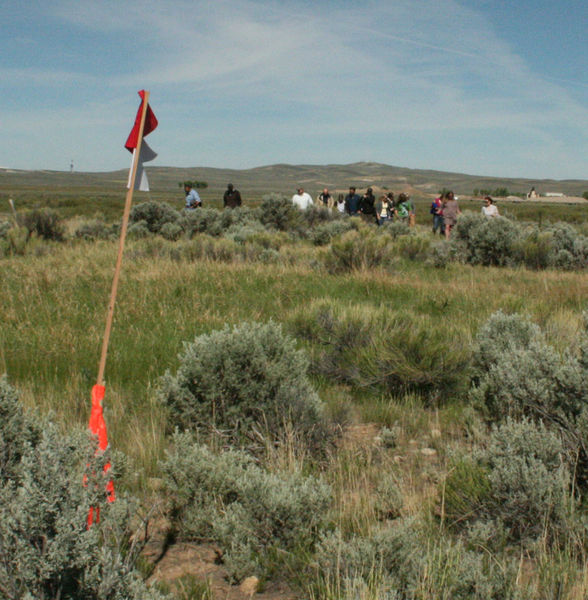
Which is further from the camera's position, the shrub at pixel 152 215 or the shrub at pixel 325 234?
the shrub at pixel 152 215

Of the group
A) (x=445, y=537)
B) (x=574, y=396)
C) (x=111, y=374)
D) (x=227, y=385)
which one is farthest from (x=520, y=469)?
(x=111, y=374)

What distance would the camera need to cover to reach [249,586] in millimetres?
2967

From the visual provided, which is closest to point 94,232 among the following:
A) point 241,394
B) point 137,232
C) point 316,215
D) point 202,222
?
point 137,232

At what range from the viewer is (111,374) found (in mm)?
6039

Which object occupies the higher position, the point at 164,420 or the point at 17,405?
the point at 17,405

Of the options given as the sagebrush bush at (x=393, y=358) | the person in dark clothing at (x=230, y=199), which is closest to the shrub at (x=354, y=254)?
the sagebrush bush at (x=393, y=358)

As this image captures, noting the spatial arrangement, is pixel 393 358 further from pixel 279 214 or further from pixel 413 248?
pixel 279 214

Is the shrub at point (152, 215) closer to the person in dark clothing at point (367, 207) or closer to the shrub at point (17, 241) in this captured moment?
the shrub at point (17, 241)

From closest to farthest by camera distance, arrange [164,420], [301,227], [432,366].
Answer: [164,420]
[432,366]
[301,227]

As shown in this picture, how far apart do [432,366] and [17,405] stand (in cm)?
372

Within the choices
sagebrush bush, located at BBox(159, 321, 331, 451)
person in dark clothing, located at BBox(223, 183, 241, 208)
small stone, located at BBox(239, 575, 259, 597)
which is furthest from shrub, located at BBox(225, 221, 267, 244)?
small stone, located at BBox(239, 575, 259, 597)

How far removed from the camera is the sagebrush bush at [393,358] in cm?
580

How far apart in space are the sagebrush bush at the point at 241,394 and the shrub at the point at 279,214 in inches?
818

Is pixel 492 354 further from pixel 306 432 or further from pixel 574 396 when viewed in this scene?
pixel 306 432
